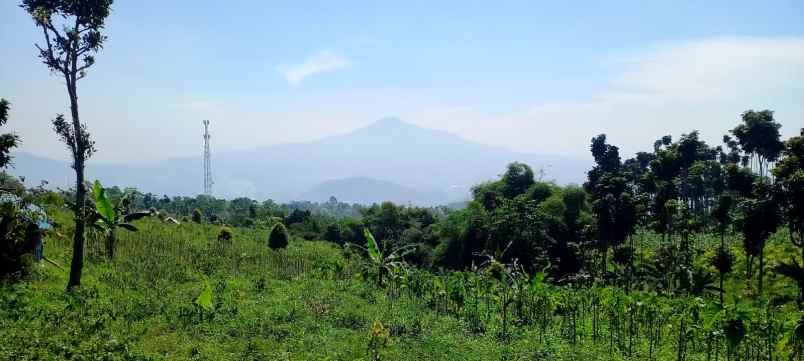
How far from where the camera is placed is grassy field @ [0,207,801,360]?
1202cm

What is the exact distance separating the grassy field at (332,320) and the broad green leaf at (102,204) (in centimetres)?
225

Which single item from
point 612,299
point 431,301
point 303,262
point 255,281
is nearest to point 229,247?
point 303,262

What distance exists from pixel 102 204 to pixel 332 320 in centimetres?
889

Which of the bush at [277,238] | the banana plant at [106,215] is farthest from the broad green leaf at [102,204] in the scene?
the bush at [277,238]

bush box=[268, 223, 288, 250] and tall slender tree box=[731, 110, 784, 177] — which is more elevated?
tall slender tree box=[731, 110, 784, 177]

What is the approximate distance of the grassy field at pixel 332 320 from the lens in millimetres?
12016

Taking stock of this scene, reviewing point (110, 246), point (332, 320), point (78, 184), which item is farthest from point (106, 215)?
point (332, 320)

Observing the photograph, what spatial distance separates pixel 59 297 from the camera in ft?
49.3

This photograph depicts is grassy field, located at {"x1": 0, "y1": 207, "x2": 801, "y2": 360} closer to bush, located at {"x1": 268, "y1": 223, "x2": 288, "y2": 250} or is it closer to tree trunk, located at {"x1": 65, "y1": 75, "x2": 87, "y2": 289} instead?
tree trunk, located at {"x1": 65, "y1": 75, "x2": 87, "y2": 289}

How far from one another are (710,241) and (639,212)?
1533cm

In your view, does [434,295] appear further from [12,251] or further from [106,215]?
[12,251]

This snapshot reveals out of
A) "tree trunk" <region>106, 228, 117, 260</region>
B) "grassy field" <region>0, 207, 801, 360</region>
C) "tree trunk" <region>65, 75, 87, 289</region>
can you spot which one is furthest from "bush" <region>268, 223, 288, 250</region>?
"tree trunk" <region>65, 75, 87, 289</region>

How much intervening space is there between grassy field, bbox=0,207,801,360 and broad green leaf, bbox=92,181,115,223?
7.37 feet

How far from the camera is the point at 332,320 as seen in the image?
15352 millimetres
